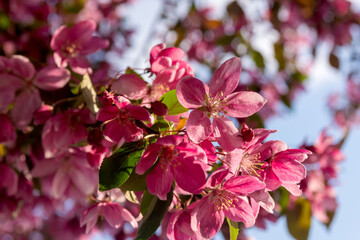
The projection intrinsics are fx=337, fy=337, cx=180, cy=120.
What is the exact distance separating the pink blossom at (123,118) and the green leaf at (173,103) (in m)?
0.10

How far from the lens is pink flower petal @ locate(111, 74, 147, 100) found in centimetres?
91

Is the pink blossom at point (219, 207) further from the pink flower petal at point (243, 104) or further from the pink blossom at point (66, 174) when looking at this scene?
the pink blossom at point (66, 174)

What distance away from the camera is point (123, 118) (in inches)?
32.2

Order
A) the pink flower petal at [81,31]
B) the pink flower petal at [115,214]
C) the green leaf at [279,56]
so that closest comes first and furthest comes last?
the pink flower petal at [115,214] → the pink flower petal at [81,31] → the green leaf at [279,56]

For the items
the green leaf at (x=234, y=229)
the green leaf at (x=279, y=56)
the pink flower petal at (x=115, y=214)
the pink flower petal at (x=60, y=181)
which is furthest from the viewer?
the green leaf at (x=279, y=56)

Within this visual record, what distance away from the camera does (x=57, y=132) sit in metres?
1.05

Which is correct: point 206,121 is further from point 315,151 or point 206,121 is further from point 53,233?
point 53,233

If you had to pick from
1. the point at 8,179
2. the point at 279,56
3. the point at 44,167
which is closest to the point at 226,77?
the point at 44,167

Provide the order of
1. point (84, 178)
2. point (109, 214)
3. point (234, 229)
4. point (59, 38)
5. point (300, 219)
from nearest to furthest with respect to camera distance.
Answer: point (234, 229) → point (109, 214) → point (59, 38) → point (84, 178) → point (300, 219)

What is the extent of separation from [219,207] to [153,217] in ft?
0.53

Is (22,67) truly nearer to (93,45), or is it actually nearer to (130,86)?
(93,45)

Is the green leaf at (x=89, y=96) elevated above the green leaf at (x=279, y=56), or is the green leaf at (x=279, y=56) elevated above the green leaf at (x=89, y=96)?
the green leaf at (x=89, y=96)

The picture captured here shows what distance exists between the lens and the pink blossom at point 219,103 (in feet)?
2.60

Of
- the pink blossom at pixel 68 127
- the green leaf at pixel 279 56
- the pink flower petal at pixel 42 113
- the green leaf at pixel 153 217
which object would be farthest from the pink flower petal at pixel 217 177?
the green leaf at pixel 279 56
